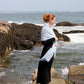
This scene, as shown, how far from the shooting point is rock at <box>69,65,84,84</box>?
7.30 m

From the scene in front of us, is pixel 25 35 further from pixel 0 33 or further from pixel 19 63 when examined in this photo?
pixel 19 63

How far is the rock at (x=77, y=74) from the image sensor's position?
287 inches

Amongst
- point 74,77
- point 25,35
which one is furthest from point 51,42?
point 25,35

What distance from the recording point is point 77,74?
7.65 meters

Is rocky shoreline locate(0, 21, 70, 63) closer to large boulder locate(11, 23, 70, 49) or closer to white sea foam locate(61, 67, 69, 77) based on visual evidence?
large boulder locate(11, 23, 70, 49)

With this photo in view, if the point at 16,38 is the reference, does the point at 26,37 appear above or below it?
below

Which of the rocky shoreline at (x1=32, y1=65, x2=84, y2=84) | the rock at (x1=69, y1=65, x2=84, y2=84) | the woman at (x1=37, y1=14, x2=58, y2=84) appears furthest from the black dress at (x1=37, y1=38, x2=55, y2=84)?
the rock at (x1=69, y1=65, x2=84, y2=84)

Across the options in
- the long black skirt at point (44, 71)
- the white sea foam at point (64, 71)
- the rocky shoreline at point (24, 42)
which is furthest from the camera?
the white sea foam at point (64, 71)

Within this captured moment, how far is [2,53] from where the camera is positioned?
12.6 metres

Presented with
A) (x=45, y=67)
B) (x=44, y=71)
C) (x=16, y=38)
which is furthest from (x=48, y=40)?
(x=16, y=38)

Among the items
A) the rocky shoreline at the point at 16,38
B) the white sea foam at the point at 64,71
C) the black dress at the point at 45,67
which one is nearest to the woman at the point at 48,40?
the black dress at the point at 45,67

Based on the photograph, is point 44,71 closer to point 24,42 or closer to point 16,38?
point 24,42

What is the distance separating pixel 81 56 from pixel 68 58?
1.11 meters

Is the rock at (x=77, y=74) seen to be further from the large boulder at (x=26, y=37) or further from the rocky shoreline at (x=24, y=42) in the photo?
the large boulder at (x=26, y=37)
